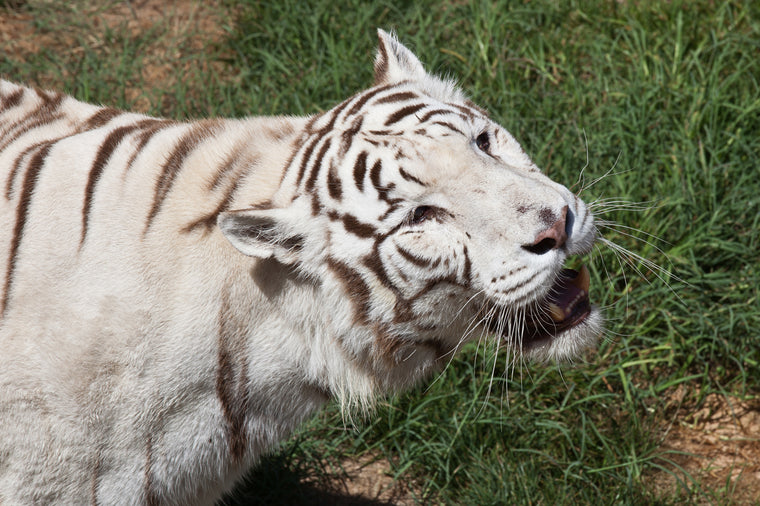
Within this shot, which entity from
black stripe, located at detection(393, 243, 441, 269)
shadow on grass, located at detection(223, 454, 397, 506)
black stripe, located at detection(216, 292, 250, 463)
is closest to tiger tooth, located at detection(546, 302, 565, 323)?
black stripe, located at detection(393, 243, 441, 269)

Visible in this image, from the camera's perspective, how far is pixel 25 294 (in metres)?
2.18

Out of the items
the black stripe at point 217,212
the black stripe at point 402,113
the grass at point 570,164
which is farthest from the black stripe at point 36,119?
the grass at point 570,164

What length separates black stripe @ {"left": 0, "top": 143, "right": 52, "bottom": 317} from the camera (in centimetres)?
220

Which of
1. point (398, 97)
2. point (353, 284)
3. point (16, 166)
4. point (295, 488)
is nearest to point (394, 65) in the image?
point (398, 97)

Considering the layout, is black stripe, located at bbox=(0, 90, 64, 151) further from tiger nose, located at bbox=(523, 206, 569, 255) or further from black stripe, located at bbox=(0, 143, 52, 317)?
tiger nose, located at bbox=(523, 206, 569, 255)

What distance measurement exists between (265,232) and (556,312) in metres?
0.83

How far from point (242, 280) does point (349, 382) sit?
0.41 m

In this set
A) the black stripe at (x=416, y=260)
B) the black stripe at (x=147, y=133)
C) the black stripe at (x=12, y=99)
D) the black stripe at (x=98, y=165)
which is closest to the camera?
the black stripe at (x=416, y=260)

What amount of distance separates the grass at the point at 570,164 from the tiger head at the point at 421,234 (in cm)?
57

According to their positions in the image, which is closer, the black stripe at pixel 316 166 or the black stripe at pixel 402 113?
the black stripe at pixel 316 166

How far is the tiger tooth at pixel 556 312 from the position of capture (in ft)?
7.66

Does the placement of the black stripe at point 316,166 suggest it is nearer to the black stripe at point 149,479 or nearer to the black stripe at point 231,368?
the black stripe at point 231,368

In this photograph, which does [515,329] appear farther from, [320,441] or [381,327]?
[320,441]

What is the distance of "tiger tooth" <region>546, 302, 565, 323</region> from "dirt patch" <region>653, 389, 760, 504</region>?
1228 mm
